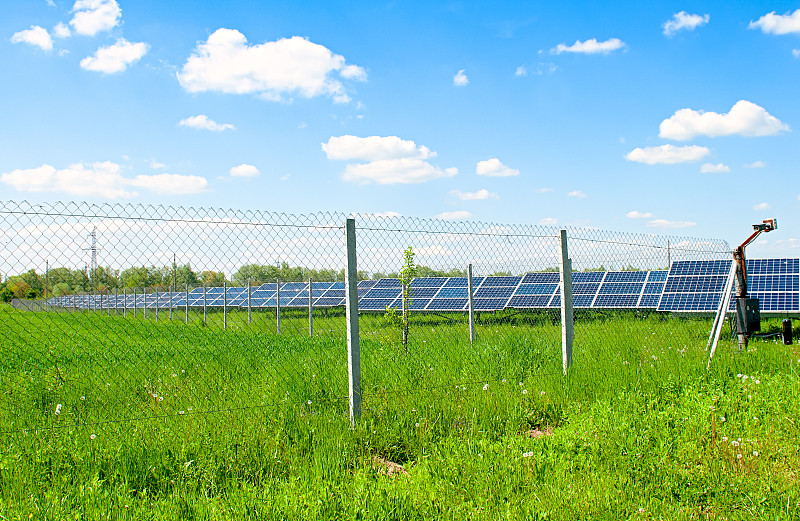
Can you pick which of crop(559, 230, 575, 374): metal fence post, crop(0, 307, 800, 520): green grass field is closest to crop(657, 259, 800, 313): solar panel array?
crop(0, 307, 800, 520): green grass field

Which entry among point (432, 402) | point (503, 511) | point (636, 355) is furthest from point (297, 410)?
point (636, 355)

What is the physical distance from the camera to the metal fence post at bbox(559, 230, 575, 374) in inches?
260

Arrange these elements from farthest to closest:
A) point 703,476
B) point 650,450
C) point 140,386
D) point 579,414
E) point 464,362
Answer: point 464,362 < point 140,386 < point 579,414 < point 650,450 < point 703,476

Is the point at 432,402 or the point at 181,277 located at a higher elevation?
the point at 181,277

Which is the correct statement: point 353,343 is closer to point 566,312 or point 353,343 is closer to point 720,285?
point 566,312

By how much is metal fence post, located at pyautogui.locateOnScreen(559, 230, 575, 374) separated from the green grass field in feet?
0.61

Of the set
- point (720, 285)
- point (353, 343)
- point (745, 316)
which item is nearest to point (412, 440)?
point (353, 343)

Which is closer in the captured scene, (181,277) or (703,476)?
(703,476)

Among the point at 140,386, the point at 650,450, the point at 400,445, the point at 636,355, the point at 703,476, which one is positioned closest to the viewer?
the point at 703,476

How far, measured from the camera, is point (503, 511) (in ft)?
10.6

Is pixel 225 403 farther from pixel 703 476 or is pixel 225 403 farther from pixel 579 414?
pixel 703 476

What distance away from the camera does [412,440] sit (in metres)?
4.48

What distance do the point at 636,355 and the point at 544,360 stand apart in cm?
152

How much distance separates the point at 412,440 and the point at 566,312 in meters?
3.10
